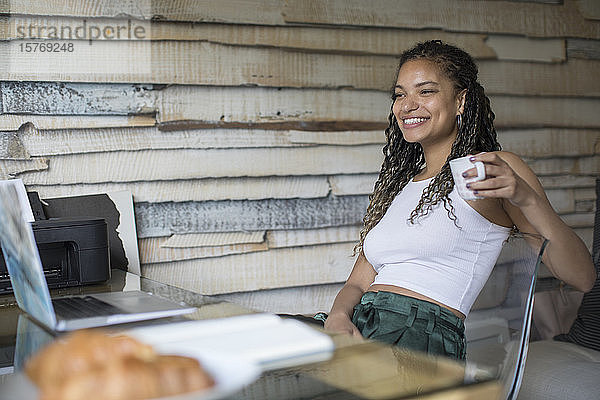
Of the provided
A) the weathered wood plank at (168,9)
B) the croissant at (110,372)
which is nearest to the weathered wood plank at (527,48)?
the weathered wood plank at (168,9)

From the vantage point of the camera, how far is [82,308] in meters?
1.53

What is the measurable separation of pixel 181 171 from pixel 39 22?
2.34 feet

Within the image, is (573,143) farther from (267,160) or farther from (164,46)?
(164,46)

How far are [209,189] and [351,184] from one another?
62 centimetres

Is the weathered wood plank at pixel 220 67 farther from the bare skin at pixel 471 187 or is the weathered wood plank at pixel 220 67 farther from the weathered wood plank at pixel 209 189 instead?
the bare skin at pixel 471 187

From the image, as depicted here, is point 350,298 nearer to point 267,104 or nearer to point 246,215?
point 246,215

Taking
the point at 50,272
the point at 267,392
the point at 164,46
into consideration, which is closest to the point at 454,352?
the point at 267,392

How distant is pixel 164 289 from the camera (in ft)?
5.79

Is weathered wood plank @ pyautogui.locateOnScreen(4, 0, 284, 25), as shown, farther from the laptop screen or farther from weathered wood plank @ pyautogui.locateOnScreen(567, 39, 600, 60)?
weathered wood plank @ pyautogui.locateOnScreen(567, 39, 600, 60)

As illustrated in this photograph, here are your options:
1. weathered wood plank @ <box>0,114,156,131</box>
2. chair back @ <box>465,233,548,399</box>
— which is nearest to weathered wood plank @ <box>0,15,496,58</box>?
weathered wood plank @ <box>0,114,156,131</box>

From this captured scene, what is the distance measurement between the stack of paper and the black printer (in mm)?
828

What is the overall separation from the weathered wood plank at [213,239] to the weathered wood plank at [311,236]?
59mm

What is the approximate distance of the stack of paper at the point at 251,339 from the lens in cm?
103

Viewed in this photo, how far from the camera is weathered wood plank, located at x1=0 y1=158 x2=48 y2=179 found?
8.13 feet
